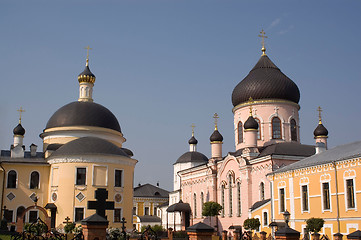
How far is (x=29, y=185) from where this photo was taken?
118 ft

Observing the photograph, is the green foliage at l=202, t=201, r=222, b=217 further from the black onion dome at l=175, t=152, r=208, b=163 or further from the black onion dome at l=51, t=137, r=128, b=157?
the black onion dome at l=175, t=152, r=208, b=163

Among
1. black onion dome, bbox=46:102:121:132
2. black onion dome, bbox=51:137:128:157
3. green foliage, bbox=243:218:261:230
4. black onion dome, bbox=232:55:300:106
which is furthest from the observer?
black onion dome, bbox=46:102:121:132

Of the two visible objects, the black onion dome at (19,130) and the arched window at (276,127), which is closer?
the arched window at (276,127)

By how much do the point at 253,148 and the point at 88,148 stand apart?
42.9ft

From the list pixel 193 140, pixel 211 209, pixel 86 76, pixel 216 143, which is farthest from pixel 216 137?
pixel 193 140

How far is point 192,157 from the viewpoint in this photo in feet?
185

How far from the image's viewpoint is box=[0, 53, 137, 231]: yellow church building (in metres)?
33.5

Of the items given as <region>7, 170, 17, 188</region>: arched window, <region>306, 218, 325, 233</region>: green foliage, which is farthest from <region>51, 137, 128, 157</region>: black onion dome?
<region>306, 218, 325, 233</region>: green foliage

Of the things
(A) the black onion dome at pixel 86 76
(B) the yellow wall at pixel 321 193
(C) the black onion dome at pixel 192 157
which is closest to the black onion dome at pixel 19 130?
(A) the black onion dome at pixel 86 76

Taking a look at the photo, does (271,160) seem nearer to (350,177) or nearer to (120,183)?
(350,177)

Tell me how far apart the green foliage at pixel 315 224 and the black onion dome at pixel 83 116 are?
71.5 ft

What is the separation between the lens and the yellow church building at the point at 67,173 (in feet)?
110

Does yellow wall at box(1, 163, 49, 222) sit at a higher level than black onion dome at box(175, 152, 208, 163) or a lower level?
lower

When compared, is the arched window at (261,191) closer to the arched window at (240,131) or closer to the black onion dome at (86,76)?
the arched window at (240,131)
